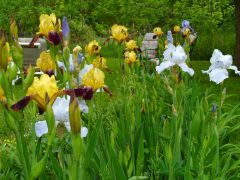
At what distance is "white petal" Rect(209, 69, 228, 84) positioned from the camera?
8.96ft

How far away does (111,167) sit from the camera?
215 cm

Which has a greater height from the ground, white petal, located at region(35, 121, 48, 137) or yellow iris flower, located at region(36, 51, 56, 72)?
yellow iris flower, located at region(36, 51, 56, 72)

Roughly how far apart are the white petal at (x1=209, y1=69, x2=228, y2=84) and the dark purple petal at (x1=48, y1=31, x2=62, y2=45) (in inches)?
46.0

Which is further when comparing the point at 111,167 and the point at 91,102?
the point at 111,167

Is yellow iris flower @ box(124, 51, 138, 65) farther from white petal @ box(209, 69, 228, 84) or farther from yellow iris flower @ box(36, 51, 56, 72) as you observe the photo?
yellow iris flower @ box(36, 51, 56, 72)

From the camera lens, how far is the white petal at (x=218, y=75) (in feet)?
8.96

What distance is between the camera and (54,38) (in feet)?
6.12

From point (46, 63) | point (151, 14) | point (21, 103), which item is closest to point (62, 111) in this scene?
point (21, 103)

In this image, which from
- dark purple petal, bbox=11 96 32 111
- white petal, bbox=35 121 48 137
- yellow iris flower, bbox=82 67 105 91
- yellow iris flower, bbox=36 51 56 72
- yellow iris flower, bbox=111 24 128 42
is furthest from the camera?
yellow iris flower, bbox=111 24 128 42

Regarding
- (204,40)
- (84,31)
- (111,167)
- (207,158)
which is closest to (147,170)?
(207,158)

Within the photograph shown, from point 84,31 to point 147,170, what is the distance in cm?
1109

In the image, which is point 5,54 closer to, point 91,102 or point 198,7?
point 91,102

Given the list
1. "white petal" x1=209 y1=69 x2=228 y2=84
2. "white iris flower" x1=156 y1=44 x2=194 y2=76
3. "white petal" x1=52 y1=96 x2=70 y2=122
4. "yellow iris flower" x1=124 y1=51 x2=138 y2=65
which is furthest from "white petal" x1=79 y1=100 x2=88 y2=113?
"yellow iris flower" x1=124 y1=51 x2=138 y2=65

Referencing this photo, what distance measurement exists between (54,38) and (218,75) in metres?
1.20
